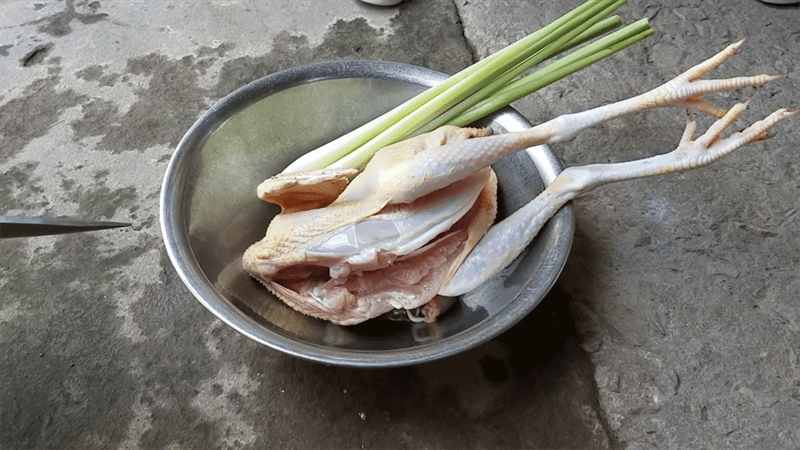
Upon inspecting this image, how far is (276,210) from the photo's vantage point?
5.54ft

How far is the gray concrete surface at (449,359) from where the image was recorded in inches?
56.8

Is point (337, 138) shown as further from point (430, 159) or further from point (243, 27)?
point (243, 27)

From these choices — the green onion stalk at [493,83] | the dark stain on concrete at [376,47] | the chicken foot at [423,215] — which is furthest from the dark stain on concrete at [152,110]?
the chicken foot at [423,215]

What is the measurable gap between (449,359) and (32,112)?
174 centimetres

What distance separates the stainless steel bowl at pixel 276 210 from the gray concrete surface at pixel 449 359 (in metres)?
0.17

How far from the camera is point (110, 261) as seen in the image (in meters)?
1.77

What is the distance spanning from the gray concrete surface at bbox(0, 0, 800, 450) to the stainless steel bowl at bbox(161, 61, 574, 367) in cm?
17

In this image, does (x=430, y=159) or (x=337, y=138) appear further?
(x=337, y=138)

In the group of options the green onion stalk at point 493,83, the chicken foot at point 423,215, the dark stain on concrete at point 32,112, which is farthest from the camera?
the dark stain on concrete at point 32,112

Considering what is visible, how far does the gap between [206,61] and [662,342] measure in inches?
74.8

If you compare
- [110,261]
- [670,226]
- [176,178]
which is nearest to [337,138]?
[176,178]

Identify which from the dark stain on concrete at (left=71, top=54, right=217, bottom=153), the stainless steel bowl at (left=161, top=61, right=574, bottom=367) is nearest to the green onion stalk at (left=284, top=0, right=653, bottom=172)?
the stainless steel bowl at (left=161, top=61, right=574, bottom=367)

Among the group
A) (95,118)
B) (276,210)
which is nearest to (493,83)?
(276,210)

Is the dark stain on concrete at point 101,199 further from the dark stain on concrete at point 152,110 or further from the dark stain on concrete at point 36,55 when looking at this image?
the dark stain on concrete at point 36,55
